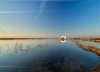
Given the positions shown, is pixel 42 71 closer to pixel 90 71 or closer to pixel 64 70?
pixel 64 70

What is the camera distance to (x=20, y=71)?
14.9 m

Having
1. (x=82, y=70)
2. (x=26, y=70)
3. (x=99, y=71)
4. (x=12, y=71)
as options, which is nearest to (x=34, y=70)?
(x=26, y=70)

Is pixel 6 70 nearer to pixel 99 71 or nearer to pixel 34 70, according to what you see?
pixel 34 70

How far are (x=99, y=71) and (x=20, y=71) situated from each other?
7.65 meters

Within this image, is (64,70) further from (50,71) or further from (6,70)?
(6,70)

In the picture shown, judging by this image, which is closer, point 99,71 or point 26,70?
point 99,71

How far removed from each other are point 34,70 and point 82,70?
4.89 metres

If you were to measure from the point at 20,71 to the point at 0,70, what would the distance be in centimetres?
217

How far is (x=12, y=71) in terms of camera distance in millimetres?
14828

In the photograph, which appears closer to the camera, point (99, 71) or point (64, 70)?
point (99, 71)

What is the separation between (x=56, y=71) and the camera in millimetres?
15055

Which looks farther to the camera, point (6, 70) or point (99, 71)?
point (6, 70)

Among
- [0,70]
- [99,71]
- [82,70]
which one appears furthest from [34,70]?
[99,71]

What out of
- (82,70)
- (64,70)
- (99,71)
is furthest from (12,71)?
(99,71)
